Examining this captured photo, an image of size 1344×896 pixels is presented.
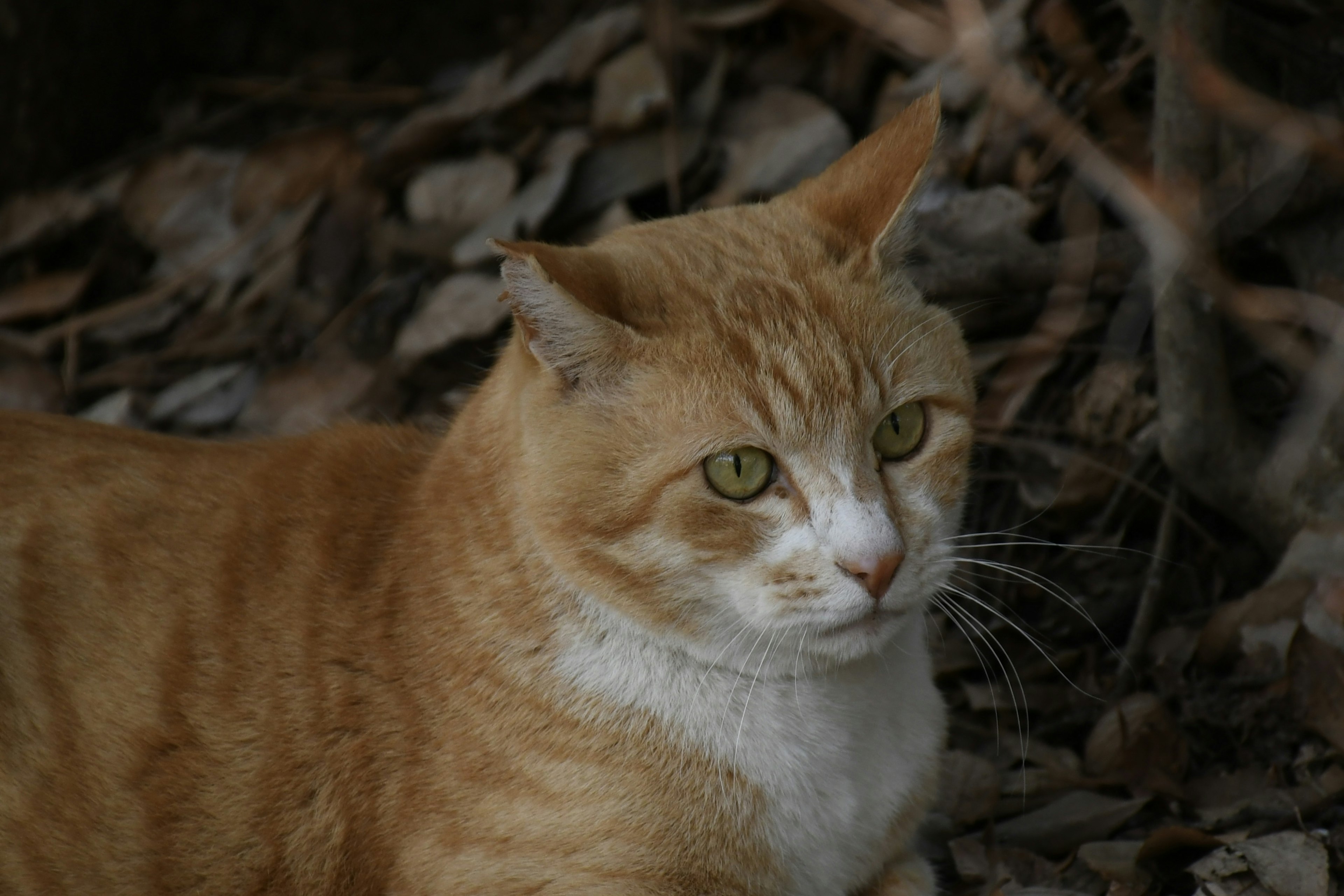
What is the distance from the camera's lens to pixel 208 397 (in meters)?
4.89

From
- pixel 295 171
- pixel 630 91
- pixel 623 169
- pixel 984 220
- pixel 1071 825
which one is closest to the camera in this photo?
pixel 1071 825

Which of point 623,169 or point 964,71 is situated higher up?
point 964,71

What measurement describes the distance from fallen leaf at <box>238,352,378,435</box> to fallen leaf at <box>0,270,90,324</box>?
3.67 ft

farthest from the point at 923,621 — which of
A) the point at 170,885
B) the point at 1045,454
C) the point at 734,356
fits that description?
the point at 170,885

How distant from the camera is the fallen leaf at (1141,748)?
11.1 feet

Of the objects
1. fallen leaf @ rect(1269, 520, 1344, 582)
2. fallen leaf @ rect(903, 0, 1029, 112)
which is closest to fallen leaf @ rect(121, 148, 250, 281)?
fallen leaf @ rect(903, 0, 1029, 112)

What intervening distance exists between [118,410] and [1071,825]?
3.62m

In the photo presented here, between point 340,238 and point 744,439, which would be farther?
point 340,238

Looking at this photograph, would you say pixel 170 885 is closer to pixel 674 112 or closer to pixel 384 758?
pixel 384 758

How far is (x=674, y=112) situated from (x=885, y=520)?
112 inches

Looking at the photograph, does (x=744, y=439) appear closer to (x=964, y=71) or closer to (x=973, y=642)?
(x=973, y=642)

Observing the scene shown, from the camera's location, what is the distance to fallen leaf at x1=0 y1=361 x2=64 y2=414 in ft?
16.1

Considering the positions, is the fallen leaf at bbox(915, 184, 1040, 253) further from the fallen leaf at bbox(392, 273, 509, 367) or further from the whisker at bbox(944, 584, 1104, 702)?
the fallen leaf at bbox(392, 273, 509, 367)

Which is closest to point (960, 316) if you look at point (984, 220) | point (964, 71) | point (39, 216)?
point (984, 220)
